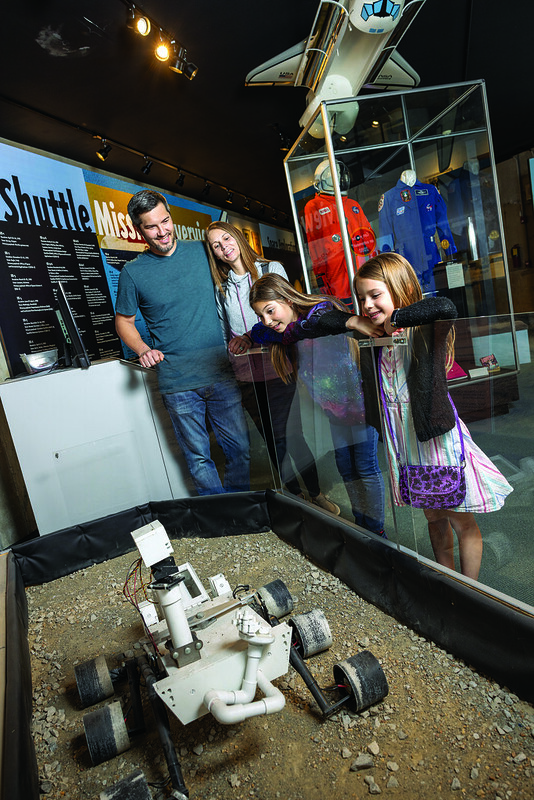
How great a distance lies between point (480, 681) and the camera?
150 centimetres

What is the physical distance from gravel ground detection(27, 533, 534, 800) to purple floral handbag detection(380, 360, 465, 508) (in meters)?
0.52

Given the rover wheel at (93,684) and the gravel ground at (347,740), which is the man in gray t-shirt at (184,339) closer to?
the gravel ground at (347,740)

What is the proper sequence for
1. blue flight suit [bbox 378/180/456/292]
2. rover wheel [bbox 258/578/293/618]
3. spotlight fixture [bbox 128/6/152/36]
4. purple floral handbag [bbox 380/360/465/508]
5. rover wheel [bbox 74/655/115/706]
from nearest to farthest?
1. purple floral handbag [bbox 380/360/465/508]
2. rover wheel [bbox 74/655/115/706]
3. rover wheel [bbox 258/578/293/618]
4. spotlight fixture [bbox 128/6/152/36]
5. blue flight suit [bbox 378/180/456/292]

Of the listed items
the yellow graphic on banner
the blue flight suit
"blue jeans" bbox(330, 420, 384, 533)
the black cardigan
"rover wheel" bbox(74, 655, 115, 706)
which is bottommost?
"rover wheel" bbox(74, 655, 115, 706)

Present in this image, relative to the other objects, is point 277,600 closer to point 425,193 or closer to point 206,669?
point 206,669

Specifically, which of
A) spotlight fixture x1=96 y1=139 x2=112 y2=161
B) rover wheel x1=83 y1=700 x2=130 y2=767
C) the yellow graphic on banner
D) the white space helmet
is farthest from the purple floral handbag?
the yellow graphic on banner

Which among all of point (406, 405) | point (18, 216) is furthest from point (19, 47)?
point (406, 405)

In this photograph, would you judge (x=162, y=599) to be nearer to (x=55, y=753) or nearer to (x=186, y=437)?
(x=55, y=753)

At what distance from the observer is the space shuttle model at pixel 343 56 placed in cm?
288

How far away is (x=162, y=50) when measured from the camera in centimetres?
285

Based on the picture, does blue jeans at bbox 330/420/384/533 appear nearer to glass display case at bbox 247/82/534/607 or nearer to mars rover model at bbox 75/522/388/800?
glass display case at bbox 247/82/534/607

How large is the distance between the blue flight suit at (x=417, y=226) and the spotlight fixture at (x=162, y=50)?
5.41ft

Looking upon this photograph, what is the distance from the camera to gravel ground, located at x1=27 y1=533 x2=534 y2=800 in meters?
1.24

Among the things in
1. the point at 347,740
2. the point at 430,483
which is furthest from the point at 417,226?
the point at 347,740
